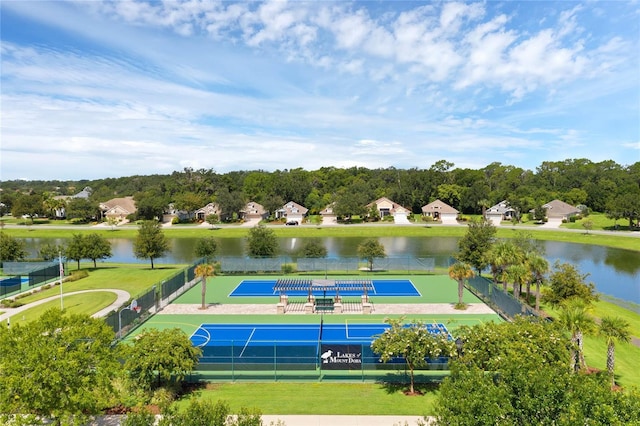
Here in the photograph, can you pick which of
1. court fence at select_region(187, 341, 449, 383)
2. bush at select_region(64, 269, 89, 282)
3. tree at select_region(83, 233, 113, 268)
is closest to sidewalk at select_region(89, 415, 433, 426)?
court fence at select_region(187, 341, 449, 383)

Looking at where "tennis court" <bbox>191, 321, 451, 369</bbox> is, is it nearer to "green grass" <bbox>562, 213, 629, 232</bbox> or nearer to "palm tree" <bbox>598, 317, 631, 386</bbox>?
"palm tree" <bbox>598, 317, 631, 386</bbox>

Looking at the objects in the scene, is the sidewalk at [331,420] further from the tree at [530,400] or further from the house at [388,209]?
the house at [388,209]

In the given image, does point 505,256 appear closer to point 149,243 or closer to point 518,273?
point 518,273

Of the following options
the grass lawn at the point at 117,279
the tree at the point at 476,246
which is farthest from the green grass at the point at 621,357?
the grass lawn at the point at 117,279

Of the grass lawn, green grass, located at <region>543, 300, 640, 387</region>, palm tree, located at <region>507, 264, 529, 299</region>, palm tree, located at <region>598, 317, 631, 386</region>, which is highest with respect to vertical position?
palm tree, located at <region>507, 264, 529, 299</region>

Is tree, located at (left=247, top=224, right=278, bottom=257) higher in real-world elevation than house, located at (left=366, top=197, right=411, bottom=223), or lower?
lower

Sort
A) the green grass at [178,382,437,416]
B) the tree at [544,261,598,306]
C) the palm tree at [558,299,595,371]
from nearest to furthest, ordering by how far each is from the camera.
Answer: the green grass at [178,382,437,416] → the palm tree at [558,299,595,371] → the tree at [544,261,598,306]

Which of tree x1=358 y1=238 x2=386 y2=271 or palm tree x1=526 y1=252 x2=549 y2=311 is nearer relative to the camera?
palm tree x1=526 y1=252 x2=549 y2=311
